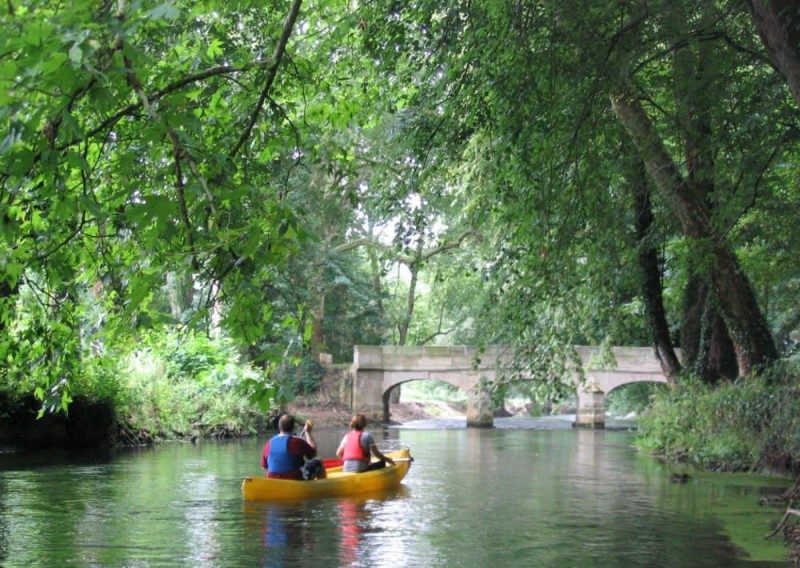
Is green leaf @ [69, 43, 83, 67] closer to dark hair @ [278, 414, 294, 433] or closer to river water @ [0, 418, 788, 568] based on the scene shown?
river water @ [0, 418, 788, 568]

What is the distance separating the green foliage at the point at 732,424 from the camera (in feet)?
47.1

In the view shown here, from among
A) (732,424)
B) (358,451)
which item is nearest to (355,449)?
(358,451)

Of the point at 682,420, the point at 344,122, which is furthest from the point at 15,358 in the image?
the point at 682,420

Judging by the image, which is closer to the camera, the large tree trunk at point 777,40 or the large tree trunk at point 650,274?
the large tree trunk at point 777,40

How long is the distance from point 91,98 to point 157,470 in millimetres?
13068

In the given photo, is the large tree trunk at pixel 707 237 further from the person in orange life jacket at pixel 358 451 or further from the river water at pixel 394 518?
the person in orange life jacket at pixel 358 451

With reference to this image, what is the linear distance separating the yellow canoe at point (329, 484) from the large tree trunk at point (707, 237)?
5238 millimetres

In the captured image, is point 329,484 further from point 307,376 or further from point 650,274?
point 307,376

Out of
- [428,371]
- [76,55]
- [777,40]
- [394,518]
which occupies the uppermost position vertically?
[777,40]

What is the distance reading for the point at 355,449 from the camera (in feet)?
47.1

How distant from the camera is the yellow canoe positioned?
40.0 ft

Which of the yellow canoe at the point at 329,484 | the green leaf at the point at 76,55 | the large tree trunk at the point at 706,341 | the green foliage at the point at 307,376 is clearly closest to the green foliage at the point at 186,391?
the green foliage at the point at 307,376

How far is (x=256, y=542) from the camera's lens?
9.58m

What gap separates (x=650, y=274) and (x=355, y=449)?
5877mm
